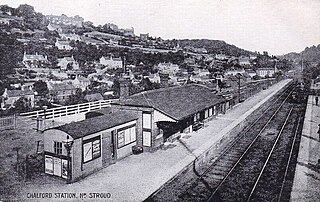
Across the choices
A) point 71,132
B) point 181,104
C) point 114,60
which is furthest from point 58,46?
point 71,132

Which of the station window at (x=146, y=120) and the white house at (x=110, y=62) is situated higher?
the white house at (x=110, y=62)

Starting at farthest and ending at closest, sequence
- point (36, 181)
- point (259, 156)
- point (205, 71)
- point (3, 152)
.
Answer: point (205, 71) → point (259, 156) → point (3, 152) → point (36, 181)

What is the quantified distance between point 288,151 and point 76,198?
12.5 m

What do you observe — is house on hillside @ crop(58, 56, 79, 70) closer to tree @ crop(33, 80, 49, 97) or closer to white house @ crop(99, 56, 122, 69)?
white house @ crop(99, 56, 122, 69)

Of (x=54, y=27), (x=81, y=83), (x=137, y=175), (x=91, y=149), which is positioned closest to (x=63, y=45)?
(x=81, y=83)

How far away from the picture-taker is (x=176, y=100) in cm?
1936

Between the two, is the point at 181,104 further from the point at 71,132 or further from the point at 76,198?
the point at 76,198

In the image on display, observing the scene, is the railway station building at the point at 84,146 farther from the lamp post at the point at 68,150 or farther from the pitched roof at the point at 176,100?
the pitched roof at the point at 176,100

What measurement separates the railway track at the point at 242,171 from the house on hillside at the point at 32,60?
50111 millimetres

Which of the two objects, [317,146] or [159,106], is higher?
[159,106]

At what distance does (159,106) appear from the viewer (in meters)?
16.1

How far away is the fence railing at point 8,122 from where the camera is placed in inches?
728

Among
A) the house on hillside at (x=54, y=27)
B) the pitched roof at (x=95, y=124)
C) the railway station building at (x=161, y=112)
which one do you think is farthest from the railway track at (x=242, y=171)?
the house on hillside at (x=54, y=27)

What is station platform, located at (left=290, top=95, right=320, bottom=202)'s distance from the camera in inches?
407
